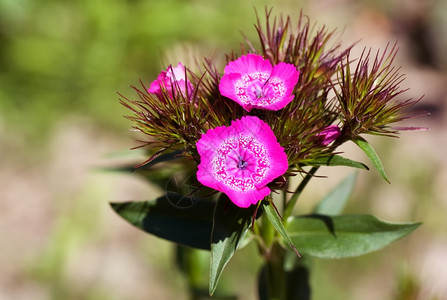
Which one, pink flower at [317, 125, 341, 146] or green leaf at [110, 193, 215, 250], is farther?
green leaf at [110, 193, 215, 250]

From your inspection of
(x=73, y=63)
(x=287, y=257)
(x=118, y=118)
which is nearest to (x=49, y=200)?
(x=118, y=118)

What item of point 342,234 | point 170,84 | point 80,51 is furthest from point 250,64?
point 80,51

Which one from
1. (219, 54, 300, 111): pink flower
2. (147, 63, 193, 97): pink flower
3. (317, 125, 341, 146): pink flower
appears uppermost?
(219, 54, 300, 111): pink flower

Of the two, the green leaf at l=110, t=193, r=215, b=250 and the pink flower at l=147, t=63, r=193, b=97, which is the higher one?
the pink flower at l=147, t=63, r=193, b=97

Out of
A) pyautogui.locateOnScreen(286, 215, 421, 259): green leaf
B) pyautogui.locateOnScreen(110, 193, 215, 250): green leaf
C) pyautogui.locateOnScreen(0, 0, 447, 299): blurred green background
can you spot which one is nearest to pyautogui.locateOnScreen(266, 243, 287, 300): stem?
pyautogui.locateOnScreen(286, 215, 421, 259): green leaf

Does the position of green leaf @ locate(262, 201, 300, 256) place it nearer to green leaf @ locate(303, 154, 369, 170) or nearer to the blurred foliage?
green leaf @ locate(303, 154, 369, 170)

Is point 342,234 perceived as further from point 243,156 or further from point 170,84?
point 170,84

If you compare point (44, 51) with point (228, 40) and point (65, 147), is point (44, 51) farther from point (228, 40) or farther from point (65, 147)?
point (228, 40)
